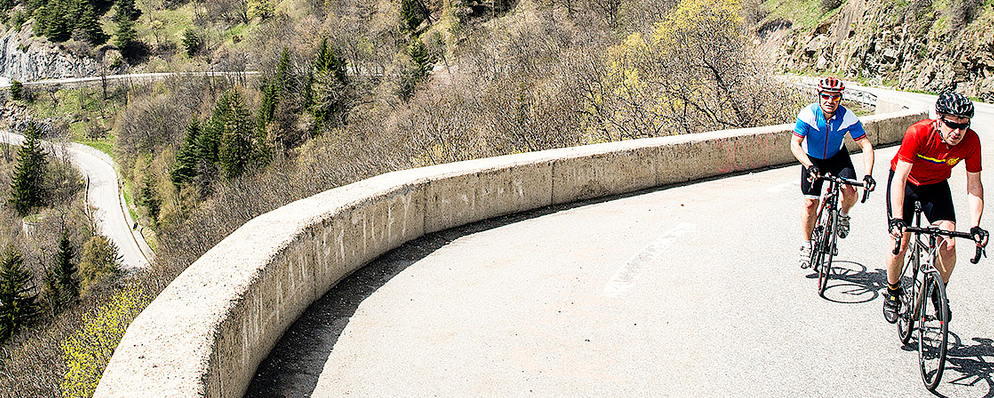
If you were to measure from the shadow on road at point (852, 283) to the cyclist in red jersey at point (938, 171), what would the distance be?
0.93m

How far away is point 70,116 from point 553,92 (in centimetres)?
11838

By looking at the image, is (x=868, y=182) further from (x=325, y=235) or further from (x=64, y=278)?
(x=64, y=278)

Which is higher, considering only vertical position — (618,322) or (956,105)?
(956,105)

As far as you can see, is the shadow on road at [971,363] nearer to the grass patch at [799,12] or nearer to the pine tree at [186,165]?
the grass patch at [799,12]

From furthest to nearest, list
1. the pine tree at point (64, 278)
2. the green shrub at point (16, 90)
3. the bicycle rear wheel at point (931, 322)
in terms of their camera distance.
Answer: the green shrub at point (16, 90) → the pine tree at point (64, 278) → the bicycle rear wheel at point (931, 322)

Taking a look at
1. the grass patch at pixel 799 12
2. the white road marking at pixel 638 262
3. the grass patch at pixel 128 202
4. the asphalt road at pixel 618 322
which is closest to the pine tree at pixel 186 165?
the grass patch at pixel 128 202

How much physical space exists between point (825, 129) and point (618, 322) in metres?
2.52

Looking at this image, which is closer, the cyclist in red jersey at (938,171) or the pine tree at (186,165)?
the cyclist in red jersey at (938,171)

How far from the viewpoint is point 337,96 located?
7456cm

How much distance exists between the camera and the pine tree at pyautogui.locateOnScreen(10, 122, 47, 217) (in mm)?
92750

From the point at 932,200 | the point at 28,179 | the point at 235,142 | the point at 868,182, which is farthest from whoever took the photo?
the point at 28,179

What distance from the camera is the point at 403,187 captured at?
712 centimetres

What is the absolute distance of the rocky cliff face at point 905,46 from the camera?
→ 32.3 meters

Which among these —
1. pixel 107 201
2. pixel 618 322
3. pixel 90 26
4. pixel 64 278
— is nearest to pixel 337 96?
pixel 64 278
